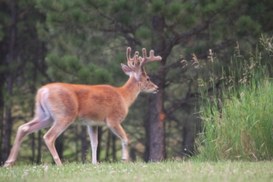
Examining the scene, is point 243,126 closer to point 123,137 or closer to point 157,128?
point 123,137

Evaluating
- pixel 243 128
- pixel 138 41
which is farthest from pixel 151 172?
pixel 138 41

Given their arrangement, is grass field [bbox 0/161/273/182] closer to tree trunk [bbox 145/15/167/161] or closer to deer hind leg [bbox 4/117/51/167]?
deer hind leg [bbox 4/117/51/167]

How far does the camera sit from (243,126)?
12617mm

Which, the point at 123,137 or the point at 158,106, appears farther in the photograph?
the point at 158,106

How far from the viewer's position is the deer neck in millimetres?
14984

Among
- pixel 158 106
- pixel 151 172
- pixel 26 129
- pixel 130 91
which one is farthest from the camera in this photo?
pixel 158 106

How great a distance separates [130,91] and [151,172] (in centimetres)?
514

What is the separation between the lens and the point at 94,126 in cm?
1428

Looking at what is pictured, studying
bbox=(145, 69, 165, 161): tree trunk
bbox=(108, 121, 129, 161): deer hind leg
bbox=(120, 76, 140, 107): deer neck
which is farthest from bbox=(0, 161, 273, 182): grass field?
bbox=(145, 69, 165, 161): tree trunk

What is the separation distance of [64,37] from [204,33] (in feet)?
11.8

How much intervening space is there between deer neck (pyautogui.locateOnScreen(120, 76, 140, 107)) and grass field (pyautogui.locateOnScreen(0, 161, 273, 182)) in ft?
11.8

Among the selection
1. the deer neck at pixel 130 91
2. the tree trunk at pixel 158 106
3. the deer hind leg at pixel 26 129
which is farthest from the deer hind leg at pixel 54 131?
the tree trunk at pixel 158 106

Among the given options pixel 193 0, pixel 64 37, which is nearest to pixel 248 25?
pixel 193 0

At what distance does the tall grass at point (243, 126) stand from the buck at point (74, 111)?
1491 millimetres
